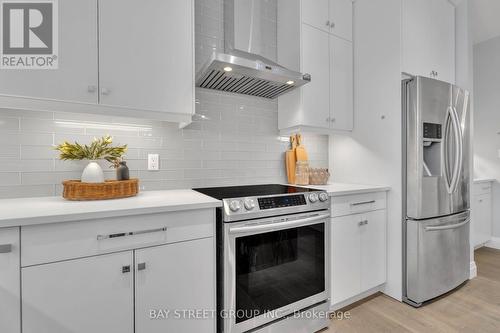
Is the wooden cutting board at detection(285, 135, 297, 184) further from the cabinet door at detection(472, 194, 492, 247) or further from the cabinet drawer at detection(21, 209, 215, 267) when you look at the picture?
the cabinet door at detection(472, 194, 492, 247)

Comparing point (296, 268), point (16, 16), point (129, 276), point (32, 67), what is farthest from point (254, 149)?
point (16, 16)

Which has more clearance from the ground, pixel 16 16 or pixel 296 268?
pixel 16 16

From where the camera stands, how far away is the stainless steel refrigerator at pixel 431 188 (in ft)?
6.29

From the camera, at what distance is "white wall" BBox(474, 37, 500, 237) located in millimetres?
3236

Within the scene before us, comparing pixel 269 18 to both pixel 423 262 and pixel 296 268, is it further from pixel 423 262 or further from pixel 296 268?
pixel 423 262

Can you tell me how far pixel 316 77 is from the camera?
2.08 m

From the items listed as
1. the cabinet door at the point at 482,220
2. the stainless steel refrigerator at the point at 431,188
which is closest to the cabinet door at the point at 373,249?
the stainless steel refrigerator at the point at 431,188

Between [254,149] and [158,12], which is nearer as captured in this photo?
[158,12]

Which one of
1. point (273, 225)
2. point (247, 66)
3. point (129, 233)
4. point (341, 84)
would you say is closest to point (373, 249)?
point (273, 225)

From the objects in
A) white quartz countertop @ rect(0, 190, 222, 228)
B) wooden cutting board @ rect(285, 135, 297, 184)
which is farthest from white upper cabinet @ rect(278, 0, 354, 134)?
white quartz countertop @ rect(0, 190, 222, 228)

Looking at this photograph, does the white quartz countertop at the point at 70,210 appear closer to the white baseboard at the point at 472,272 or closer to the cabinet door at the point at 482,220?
the white baseboard at the point at 472,272

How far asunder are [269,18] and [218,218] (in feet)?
6.31

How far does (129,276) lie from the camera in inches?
44.5

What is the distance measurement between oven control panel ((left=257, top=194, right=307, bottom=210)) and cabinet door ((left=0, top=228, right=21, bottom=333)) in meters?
1.10
